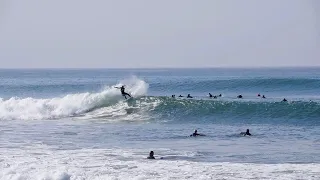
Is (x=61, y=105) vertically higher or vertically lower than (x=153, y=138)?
lower

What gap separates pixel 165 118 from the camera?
35469mm

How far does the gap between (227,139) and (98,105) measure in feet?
56.0

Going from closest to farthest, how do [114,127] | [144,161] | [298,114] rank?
[144,161] < [114,127] < [298,114]

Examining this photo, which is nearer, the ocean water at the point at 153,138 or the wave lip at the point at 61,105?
the ocean water at the point at 153,138

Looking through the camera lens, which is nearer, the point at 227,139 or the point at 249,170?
the point at 249,170

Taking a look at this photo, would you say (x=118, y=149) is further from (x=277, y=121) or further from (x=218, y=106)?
(x=218, y=106)

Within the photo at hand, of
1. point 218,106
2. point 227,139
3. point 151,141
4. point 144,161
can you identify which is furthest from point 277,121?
point 144,161

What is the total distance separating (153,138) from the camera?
2608 cm

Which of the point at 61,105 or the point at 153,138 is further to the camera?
the point at 61,105

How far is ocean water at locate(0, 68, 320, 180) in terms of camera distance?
57.3 feet

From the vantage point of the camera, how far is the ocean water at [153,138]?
1745 centimetres

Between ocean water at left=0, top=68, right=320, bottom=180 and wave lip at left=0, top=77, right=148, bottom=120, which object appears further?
wave lip at left=0, top=77, right=148, bottom=120

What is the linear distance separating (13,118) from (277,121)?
15.7m

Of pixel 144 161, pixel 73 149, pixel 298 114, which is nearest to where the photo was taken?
pixel 144 161
